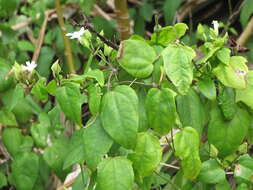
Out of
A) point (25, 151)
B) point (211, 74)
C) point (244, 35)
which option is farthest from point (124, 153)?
point (244, 35)

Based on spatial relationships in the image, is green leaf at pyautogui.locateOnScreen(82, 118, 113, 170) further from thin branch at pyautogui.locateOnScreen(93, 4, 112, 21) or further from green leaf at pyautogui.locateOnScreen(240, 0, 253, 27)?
thin branch at pyautogui.locateOnScreen(93, 4, 112, 21)

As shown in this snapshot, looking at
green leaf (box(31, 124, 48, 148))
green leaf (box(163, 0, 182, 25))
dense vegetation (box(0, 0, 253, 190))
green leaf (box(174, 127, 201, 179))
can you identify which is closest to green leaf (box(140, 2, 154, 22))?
green leaf (box(163, 0, 182, 25))

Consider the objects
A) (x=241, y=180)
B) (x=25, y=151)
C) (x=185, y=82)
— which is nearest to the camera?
(x=185, y=82)

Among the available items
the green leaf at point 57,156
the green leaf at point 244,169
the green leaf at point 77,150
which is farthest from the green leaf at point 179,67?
the green leaf at point 57,156

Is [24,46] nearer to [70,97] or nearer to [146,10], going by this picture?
[146,10]

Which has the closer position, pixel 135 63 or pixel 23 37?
pixel 135 63

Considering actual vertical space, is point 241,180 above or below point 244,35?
above

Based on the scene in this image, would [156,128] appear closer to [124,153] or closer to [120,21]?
[124,153]
